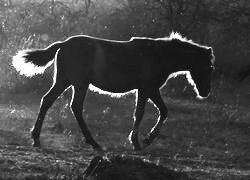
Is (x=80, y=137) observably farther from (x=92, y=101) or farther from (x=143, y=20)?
(x=143, y=20)

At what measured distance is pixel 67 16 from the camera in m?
22.4

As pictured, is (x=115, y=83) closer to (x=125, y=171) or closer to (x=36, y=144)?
(x=36, y=144)

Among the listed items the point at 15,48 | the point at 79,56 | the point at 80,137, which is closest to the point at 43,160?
the point at 79,56

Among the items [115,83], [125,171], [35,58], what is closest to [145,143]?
[115,83]

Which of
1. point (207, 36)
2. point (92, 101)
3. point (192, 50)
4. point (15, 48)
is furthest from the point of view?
point (207, 36)

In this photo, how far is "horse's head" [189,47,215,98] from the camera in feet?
37.0

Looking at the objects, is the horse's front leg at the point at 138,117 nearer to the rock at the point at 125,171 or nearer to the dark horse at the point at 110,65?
the dark horse at the point at 110,65

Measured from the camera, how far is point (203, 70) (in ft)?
37.4

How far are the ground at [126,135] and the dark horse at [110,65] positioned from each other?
2.46ft

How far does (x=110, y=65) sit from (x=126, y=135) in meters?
2.33

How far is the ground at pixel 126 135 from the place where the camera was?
7.63 metres

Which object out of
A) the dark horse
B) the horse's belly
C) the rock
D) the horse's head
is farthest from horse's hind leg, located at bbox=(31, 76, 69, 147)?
the rock

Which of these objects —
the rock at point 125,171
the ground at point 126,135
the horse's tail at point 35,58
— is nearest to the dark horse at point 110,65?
the horse's tail at point 35,58

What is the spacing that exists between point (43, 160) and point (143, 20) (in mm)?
13817
